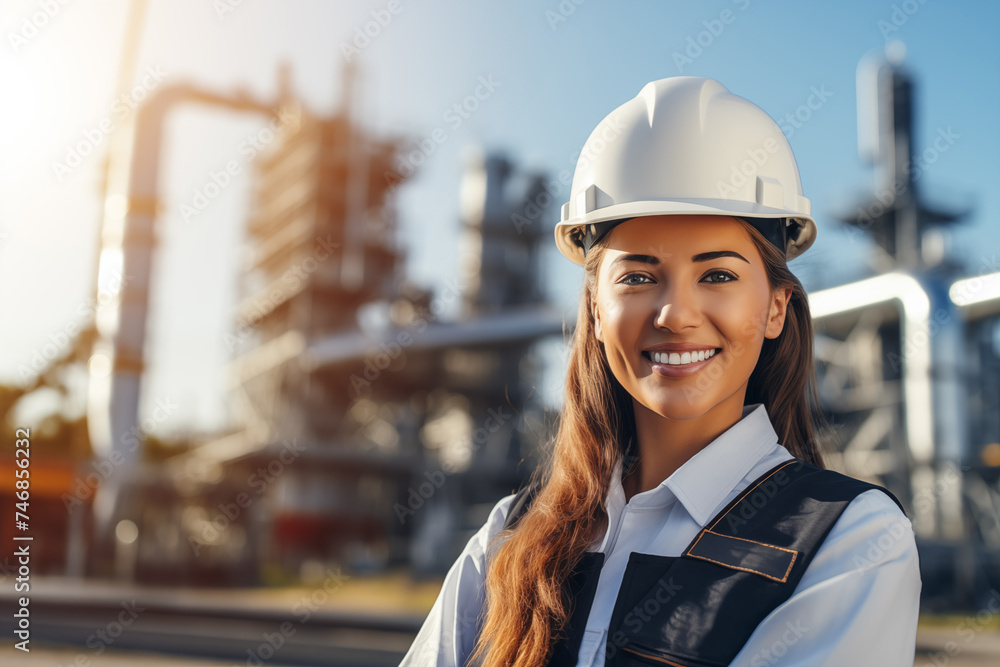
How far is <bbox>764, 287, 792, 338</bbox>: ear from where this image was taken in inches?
65.6

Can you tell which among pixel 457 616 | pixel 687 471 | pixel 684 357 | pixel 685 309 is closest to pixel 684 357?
pixel 684 357

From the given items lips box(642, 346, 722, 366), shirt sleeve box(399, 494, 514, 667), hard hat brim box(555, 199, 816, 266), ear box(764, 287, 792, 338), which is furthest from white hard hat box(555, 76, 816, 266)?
shirt sleeve box(399, 494, 514, 667)

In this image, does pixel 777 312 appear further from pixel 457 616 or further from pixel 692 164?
pixel 457 616

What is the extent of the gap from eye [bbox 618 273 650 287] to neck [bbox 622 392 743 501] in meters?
0.31

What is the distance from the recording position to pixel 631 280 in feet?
5.18

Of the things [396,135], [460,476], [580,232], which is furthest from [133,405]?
[580,232]

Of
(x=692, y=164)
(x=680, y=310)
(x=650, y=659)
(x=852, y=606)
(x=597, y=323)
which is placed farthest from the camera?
(x=597, y=323)

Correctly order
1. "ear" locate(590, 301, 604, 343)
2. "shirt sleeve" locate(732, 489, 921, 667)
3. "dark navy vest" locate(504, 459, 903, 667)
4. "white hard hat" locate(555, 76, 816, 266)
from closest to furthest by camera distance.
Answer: "shirt sleeve" locate(732, 489, 921, 667) → "dark navy vest" locate(504, 459, 903, 667) → "white hard hat" locate(555, 76, 816, 266) → "ear" locate(590, 301, 604, 343)

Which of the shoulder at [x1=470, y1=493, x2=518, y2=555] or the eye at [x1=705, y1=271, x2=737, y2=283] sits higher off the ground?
the eye at [x1=705, y1=271, x2=737, y2=283]

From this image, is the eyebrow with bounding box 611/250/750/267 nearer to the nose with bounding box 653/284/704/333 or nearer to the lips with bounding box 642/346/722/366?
the nose with bounding box 653/284/704/333

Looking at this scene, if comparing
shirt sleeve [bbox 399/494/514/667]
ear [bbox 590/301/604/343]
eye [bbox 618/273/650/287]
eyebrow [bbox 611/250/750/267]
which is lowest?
shirt sleeve [bbox 399/494/514/667]

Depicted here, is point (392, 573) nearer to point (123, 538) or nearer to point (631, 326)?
point (123, 538)

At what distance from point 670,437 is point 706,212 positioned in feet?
1.64

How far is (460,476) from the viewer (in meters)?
21.6
